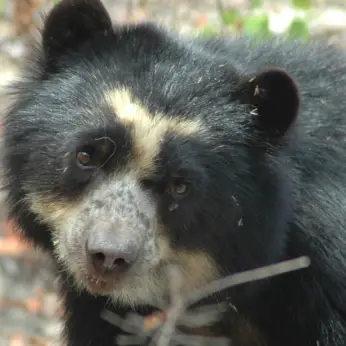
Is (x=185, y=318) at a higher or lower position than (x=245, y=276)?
lower

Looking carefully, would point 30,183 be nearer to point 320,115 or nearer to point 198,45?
point 198,45

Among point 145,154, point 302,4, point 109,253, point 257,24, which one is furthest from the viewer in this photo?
point 302,4

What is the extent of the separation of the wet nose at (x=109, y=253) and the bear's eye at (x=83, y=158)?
16.4 inches

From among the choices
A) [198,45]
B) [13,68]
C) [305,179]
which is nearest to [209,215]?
[305,179]

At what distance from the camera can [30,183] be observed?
4.45 meters

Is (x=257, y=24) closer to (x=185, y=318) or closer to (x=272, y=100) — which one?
(x=272, y=100)

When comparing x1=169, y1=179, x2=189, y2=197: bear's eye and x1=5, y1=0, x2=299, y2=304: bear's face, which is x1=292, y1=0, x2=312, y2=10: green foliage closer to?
x1=5, y1=0, x2=299, y2=304: bear's face

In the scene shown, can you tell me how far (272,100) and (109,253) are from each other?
108 centimetres

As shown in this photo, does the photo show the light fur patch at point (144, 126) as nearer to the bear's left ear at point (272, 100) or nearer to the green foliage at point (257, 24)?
the bear's left ear at point (272, 100)

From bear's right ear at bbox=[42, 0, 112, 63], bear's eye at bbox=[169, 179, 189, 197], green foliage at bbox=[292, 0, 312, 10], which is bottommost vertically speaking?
green foliage at bbox=[292, 0, 312, 10]

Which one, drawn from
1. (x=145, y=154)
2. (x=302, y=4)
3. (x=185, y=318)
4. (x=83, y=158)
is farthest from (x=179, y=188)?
(x=302, y=4)

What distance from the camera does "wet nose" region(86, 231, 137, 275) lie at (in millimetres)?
3846

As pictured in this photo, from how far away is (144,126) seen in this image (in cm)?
416

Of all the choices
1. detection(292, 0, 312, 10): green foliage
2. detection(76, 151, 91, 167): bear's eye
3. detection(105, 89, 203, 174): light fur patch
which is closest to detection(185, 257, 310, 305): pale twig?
detection(105, 89, 203, 174): light fur patch
